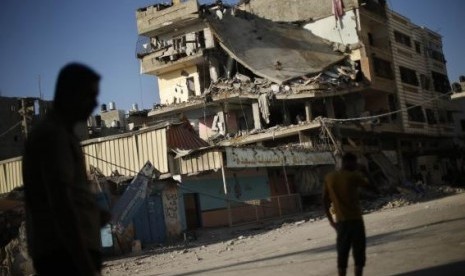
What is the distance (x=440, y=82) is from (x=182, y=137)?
33.6 meters

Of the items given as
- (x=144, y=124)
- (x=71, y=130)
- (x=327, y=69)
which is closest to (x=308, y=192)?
(x=327, y=69)

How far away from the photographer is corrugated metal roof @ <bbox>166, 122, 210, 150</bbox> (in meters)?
22.0

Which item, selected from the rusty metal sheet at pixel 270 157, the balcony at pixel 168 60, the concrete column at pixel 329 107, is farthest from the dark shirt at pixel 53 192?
the balcony at pixel 168 60

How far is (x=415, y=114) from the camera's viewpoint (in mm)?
40688

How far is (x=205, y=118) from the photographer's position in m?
36.8

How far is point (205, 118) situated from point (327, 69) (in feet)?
31.8

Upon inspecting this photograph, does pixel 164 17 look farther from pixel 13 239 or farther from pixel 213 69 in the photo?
pixel 13 239

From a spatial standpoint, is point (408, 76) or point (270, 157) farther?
point (408, 76)

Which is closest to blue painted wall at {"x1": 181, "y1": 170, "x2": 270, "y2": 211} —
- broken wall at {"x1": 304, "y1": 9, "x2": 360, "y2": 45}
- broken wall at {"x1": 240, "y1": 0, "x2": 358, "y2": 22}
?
broken wall at {"x1": 304, "y1": 9, "x2": 360, "y2": 45}

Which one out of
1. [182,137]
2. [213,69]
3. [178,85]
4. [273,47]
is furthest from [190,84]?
[182,137]

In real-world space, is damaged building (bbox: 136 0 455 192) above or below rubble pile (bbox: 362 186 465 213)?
above

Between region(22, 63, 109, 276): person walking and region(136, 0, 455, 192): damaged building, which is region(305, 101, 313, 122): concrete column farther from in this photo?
region(22, 63, 109, 276): person walking

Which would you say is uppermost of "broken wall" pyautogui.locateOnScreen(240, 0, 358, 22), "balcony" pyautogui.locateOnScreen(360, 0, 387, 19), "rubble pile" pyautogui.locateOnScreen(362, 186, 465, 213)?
"broken wall" pyautogui.locateOnScreen(240, 0, 358, 22)

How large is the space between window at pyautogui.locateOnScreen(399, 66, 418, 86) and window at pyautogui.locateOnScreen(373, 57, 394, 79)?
214 centimetres
